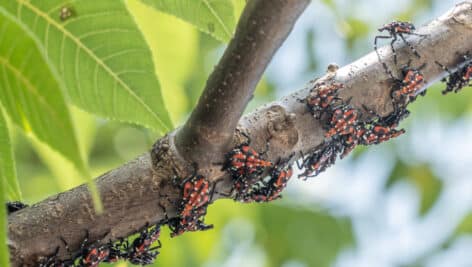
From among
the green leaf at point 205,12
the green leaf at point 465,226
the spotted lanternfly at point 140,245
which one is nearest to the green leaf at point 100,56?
the green leaf at point 205,12

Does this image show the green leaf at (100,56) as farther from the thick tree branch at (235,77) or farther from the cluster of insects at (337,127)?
Answer: the cluster of insects at (337,127)

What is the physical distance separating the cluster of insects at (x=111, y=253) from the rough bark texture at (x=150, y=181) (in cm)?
2

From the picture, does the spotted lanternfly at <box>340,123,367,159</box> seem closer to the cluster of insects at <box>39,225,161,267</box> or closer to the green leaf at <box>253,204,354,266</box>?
the cluster of insects at <box>39,225,161,267</box>

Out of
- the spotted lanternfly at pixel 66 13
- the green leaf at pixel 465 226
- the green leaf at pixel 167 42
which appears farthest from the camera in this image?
the green leaf at pixel 465 226

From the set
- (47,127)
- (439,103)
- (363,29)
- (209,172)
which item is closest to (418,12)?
(363,29)

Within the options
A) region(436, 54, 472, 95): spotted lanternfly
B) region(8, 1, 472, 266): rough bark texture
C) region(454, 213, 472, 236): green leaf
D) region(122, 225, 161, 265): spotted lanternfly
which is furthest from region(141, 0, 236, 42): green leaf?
region(454, 213, 472, 236): green leaf

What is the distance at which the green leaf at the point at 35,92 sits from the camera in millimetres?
1128

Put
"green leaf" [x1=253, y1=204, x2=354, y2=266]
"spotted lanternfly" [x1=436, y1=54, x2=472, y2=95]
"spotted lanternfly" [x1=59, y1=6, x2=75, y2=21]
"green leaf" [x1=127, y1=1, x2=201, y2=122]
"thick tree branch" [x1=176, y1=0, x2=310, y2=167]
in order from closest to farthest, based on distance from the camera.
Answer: "thick tree branch" [x1=176, y1=0, x2=310, y2=167] < "spotted lanternfly" [x1=59, y1=6, x2=75, y2=21] < "spotted lanternfly" [x1=436, y1=54, x2=472, y2=95] < "green leaf" [x1=127, y1=1, x2=201, y2=122] < "green leaf" [x1=253, y1=204, x2=354, y2=266]

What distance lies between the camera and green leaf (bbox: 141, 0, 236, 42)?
5.78 feet

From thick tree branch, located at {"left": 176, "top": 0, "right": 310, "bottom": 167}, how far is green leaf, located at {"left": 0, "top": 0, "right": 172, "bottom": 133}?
96 mm

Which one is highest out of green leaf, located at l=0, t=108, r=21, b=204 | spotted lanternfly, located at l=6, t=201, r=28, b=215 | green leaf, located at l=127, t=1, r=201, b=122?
green leaf, located at l=127, t=1, r=201, b=122

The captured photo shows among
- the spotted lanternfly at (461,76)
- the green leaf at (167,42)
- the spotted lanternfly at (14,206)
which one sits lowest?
the spotted lanternfly at (14,206)

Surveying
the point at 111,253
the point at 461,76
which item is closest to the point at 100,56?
the point at 111,253

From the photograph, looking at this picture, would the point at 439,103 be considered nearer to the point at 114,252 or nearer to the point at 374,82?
the point at 374,82
